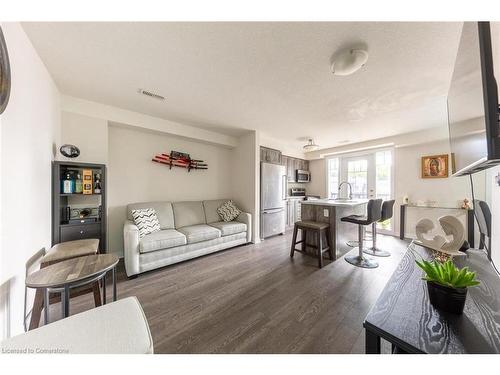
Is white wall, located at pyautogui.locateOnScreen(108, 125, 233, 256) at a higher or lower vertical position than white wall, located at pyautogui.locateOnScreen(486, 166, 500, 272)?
higher

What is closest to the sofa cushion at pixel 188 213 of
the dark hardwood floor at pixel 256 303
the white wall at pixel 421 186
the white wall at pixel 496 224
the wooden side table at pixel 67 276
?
the dark hardwood floor at pixel 256 303

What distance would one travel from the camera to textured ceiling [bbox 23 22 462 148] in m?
1.36

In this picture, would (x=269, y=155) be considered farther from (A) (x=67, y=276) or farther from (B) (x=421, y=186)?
(A) (x=67, y=276)

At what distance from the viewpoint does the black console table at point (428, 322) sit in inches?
21.5

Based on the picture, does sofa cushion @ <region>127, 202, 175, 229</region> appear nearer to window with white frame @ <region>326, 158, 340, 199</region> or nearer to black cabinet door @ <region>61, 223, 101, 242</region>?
black cabinet door @ <region>61, 223, 101, 242</region>

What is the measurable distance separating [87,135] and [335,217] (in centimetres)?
391

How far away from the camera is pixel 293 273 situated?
2.43 m

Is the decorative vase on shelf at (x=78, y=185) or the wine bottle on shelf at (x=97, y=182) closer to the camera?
the decorative vase on shelf at (x=78, y=185)

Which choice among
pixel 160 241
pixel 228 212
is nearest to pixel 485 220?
pixel 228 212

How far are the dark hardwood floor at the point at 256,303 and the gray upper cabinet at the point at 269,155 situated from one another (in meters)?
2.21

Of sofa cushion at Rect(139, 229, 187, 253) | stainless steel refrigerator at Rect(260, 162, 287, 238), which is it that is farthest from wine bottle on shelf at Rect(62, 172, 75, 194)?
stainless steel refrigerator at Rect(260, 162, 287, 238)

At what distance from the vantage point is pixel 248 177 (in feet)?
12.9

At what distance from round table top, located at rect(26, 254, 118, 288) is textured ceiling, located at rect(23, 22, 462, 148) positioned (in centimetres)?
178

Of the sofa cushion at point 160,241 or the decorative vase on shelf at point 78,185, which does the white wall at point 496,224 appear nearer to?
the sofa cushion at point 160,241
